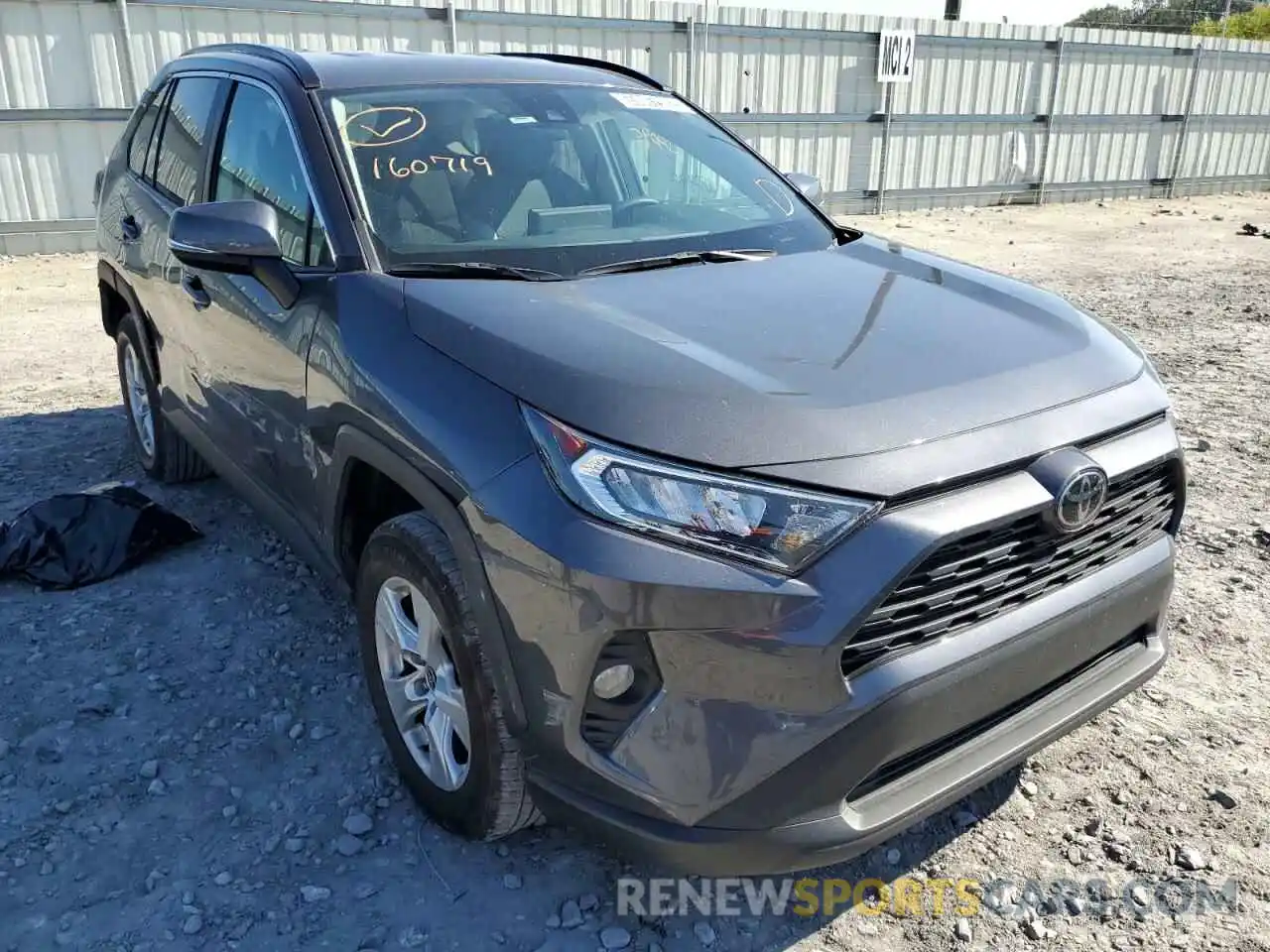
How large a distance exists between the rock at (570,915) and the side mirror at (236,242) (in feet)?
5.51

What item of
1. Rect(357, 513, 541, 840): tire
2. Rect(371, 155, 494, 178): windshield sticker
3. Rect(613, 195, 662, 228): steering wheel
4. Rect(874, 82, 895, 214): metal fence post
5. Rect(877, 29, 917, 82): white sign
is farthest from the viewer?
Rect(874, 82, 895, 214): metal fence post

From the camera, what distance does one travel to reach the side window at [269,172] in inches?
113

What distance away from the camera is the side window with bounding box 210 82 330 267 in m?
2.87

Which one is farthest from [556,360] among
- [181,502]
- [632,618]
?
[181,502]

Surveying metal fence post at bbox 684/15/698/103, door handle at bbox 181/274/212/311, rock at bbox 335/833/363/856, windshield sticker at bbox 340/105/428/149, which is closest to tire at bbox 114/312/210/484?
door handle at bbox 181/274/212/311

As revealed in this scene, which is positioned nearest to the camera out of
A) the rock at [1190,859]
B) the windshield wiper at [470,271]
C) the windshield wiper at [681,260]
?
the rock at [1190,859]

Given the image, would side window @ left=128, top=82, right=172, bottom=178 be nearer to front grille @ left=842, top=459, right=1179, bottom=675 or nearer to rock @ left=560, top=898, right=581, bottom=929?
rock @ left=560, top=898, right=581, bottom=929

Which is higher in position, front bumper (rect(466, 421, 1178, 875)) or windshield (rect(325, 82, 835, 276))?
windshield (rect(325, 82, 835, 276))

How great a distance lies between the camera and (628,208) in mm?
3170

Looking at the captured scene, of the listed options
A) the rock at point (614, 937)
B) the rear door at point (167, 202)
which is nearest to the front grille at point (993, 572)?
the rock at point (614, 937)

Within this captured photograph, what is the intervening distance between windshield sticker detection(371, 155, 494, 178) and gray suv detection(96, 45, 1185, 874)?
0.04 feet

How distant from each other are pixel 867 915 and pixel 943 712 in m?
0.67

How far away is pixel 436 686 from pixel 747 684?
2.92 ft

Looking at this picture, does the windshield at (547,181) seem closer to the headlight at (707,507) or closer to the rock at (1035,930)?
the headlight at (707,507)
